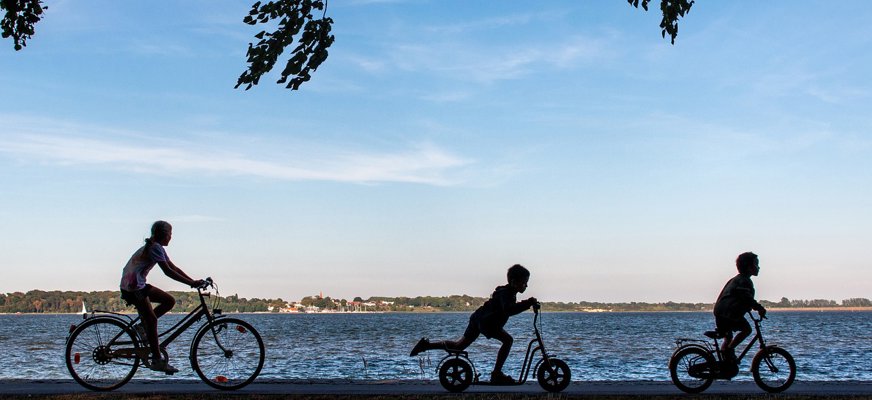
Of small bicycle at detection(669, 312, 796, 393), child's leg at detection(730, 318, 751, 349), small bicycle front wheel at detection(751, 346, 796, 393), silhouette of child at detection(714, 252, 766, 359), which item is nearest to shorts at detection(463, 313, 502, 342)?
small bicycle at detection(669, 312, 796, 393)

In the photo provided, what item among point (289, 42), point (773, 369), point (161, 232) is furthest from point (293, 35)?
point (773, 369)

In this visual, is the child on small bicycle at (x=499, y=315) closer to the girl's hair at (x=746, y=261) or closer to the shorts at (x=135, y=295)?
the girl's hair at (x=746, y=261)

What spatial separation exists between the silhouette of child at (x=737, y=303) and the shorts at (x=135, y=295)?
6608 millimetres

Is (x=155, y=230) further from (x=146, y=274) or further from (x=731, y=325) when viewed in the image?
(x=731, y=325)

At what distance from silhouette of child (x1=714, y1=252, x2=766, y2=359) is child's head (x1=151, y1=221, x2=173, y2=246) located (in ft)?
21.1

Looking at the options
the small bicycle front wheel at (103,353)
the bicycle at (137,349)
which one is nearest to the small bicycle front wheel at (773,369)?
the bicycle at (137,349)

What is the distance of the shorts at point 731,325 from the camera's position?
34.6 feet

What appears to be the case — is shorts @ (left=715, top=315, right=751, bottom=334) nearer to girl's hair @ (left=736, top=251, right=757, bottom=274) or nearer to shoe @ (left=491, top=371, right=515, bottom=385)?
girl's hair @ (left=736, top=251, right=757, bottom=274)

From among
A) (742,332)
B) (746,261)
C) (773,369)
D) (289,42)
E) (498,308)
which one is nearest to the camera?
(289,42)

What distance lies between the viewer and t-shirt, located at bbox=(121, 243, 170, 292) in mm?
9758

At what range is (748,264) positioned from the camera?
1067cm

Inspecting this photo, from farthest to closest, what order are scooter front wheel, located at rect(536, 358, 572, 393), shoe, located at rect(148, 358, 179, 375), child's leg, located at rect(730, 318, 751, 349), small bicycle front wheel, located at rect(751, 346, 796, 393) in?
small bicycle front wheel, located at rect(751, 346, 796, 393), child's leg, located at rect(730, 318, 751, 349), scooter front wheel, located at rect(536, 358, 572, 393), shoe, located at rect(148, 358, 179, 375)

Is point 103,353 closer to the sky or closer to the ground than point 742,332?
closer to the ground

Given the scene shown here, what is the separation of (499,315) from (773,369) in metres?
3.53
